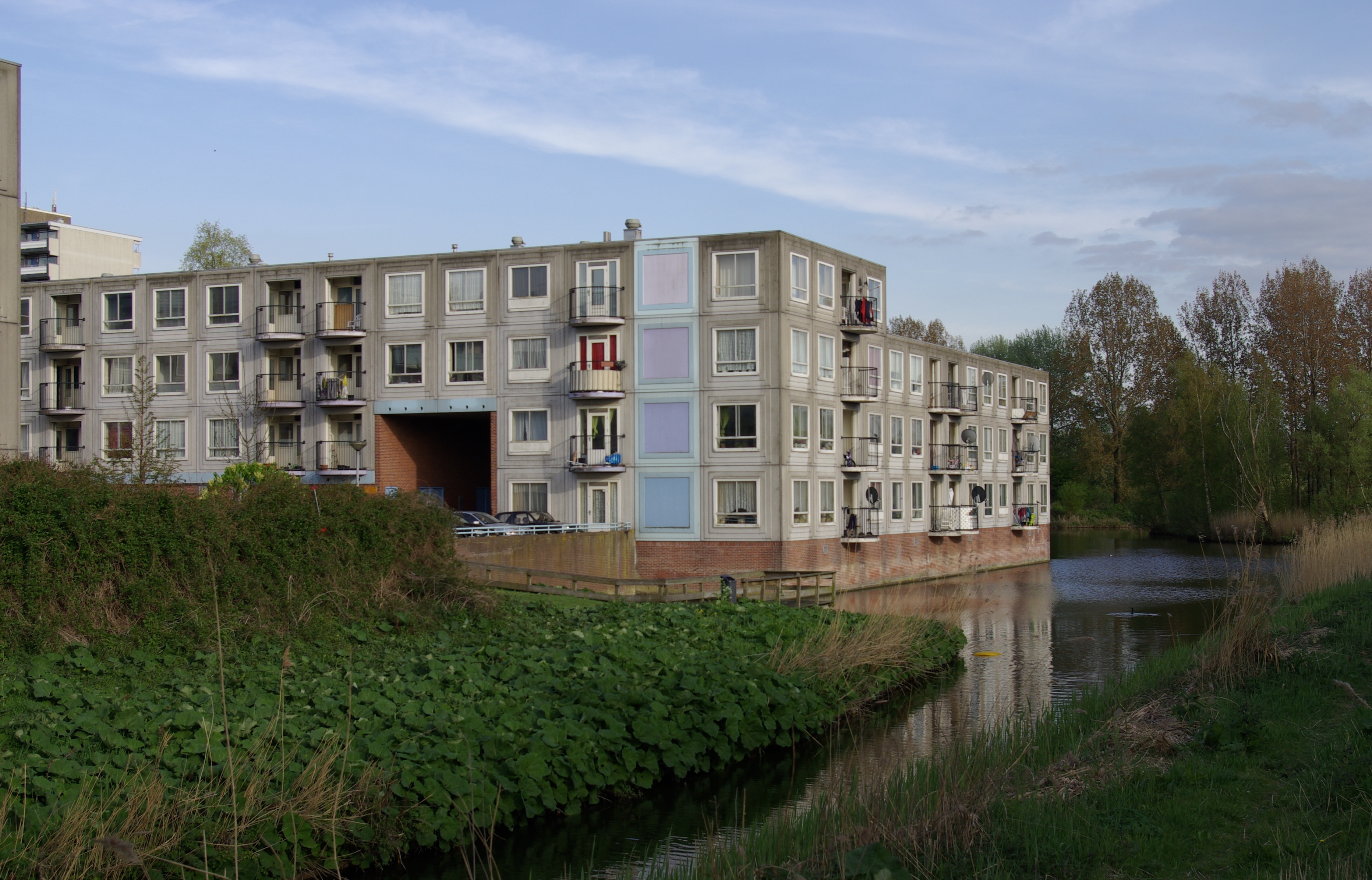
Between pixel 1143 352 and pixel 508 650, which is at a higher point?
pixel 1143 352

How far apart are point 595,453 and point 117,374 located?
20726mm

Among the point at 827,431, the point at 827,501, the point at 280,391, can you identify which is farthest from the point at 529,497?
the point at 280,391

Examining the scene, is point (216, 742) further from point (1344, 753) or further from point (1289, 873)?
point (1344, 753)

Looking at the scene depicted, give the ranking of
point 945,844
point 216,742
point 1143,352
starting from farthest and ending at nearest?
1. point 1143,352
2. point 216,742
3. point 945,844

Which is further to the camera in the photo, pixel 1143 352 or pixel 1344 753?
pixel 1143 352

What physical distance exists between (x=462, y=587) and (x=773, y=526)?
20235 mm

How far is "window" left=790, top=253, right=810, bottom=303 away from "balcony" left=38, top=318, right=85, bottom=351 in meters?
28.7

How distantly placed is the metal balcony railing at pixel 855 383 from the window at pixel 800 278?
3695 mm

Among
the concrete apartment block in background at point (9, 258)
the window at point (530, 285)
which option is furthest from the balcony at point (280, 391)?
the concrete apartment block in background at point (9, 258)

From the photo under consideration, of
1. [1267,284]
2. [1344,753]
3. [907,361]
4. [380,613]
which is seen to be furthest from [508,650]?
[1267,284]

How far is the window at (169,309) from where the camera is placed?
46.1 m

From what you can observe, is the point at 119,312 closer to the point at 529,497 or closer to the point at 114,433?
the point at 114,433

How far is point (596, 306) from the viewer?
40.9 meters

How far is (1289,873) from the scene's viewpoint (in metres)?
6.80
